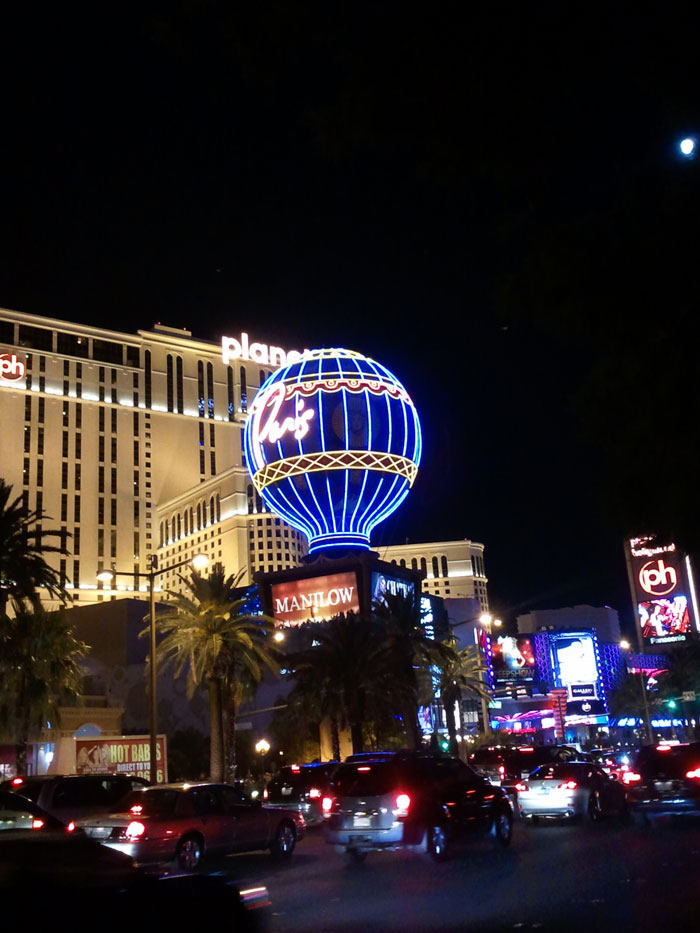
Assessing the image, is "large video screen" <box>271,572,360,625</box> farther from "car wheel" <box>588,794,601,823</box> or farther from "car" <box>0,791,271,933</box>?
"car" <box>0,791,271,933</box>

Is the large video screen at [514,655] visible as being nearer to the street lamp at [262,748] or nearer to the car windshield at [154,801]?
the street lamp at [262,748]

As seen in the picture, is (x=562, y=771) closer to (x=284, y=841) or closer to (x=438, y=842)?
(x=438, y=842)

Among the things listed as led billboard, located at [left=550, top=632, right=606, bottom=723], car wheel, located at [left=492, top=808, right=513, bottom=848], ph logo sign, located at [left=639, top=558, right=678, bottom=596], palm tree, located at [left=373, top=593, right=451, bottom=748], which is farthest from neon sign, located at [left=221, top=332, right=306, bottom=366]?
car wheel, located at [left=492, top=808, right=513, bottom=848]

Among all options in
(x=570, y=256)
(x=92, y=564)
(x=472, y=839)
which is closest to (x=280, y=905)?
(x=472, y=839)

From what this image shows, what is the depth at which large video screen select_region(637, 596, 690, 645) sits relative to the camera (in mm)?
56969

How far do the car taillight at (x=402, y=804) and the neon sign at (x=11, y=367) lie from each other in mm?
122343

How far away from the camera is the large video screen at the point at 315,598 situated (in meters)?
73.2

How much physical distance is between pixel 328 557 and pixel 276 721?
20707 millimetres

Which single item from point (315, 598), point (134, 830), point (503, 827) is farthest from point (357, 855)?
point (315, 598)

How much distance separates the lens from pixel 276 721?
54.4 m

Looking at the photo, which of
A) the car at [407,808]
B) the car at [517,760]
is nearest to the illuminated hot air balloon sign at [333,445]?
the car at [517,760]

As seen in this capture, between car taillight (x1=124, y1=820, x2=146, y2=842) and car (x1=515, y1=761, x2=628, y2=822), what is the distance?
28.8 feet

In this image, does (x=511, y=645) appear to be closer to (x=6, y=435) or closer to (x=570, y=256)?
(x=6, y=435)

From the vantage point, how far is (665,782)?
60.0 feet
